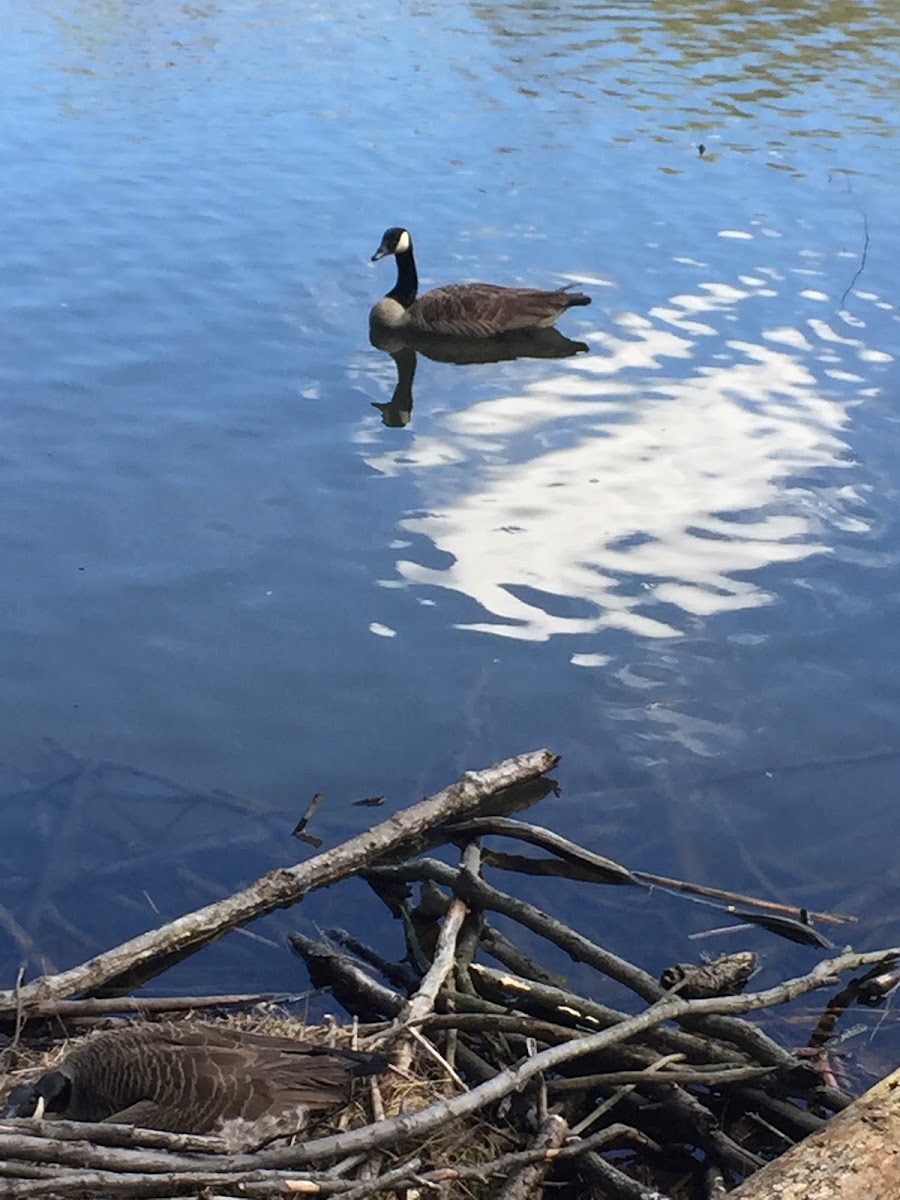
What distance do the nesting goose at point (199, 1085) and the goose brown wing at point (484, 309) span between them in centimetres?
927

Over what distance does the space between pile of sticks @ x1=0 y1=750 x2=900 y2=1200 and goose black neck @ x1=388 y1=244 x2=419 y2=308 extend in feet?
27.6

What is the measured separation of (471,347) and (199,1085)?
994 centimetres

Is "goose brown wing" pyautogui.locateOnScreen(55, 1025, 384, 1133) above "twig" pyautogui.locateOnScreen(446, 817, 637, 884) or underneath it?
above

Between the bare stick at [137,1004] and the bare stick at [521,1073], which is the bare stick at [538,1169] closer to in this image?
the bare stick at [521,1073]

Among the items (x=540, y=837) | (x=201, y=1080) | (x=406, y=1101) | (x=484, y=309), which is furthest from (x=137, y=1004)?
(x=484, y=309)

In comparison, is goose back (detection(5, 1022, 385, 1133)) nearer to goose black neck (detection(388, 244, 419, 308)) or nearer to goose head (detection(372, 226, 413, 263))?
goose black neck (detection(388, 244, 419, 308))

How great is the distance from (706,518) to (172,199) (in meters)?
8.40

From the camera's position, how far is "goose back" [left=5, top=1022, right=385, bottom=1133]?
4.36 meters

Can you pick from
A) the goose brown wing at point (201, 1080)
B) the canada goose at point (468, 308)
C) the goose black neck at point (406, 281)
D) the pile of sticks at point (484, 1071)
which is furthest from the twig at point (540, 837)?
the goose black neck at point (406, 281)

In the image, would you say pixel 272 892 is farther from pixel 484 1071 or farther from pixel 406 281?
pixel 406 281

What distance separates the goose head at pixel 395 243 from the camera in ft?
45.0

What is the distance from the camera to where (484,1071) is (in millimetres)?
4738

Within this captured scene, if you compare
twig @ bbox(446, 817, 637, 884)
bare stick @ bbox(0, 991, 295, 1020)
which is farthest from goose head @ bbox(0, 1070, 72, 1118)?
twig @ bbox(446, 817, 637, 884)

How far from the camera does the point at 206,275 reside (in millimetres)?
13820
